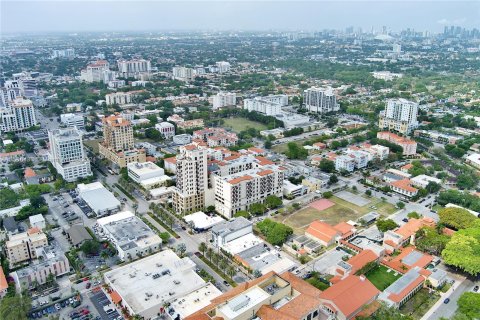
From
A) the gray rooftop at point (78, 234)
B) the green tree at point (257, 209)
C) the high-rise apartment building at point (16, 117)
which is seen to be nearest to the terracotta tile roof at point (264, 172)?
the green tree at point (257, 209)

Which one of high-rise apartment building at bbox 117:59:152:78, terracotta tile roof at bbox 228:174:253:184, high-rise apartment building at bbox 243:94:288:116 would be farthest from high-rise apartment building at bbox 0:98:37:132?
high-rise apartment building at bbox 117:59:152:78

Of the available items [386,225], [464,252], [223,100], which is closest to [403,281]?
[464,252]

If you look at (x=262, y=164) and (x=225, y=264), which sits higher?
(x=262, y=164)

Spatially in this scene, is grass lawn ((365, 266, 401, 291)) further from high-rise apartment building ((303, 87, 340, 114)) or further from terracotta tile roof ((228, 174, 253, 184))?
high-rise apartment building ((303, 87, 340, 114))

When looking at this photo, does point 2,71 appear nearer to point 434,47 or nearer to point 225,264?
point 225,264

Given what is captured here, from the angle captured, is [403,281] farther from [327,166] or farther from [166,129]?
[166,129]

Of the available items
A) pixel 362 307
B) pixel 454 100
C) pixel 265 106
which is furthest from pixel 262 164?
pixel 454 100
